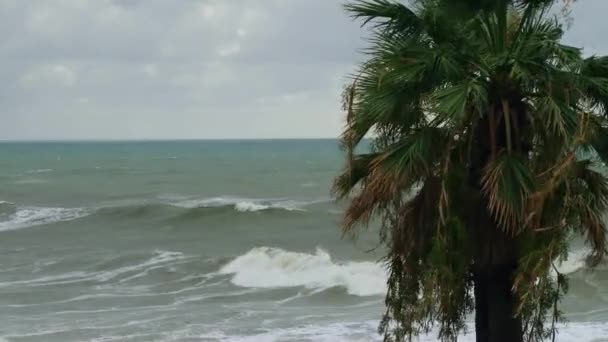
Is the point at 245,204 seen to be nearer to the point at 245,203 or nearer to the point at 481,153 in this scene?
the point at 245,203

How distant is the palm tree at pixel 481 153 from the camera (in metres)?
6.76

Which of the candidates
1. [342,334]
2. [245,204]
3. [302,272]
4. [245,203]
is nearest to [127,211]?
[245,203]

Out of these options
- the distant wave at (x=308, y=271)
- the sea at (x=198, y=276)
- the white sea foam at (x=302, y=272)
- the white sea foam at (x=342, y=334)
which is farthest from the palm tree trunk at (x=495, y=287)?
the white sea foam at (x=302, y=272)

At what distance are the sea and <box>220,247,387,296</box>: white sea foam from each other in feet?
0.16

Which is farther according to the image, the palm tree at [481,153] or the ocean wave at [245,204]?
the ocean wave at [245,204]

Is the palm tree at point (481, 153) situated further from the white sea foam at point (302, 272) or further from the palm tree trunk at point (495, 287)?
the white sea foam at point (302, 272)

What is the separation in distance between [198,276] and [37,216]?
1931cm

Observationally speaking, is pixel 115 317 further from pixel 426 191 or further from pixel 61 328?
pixel 426 191

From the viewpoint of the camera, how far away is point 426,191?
7.38 meters

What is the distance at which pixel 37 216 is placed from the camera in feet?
130

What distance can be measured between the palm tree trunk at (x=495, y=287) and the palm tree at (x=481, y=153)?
0.01 meters

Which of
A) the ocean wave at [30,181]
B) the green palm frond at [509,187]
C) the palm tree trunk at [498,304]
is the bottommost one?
the ocean wave at [30,181]

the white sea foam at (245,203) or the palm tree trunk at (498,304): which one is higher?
the palm tree trunk at (498,304)

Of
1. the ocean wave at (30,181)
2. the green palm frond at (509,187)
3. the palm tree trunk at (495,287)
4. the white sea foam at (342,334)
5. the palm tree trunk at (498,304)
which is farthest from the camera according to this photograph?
the ocean wave at (30,181)
